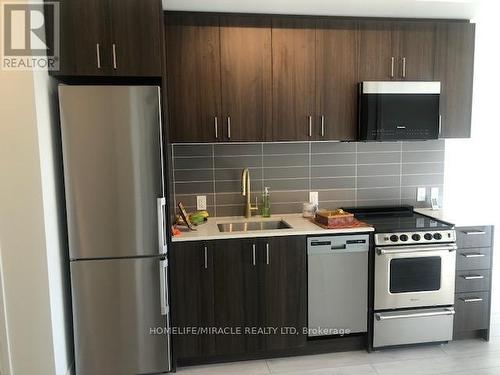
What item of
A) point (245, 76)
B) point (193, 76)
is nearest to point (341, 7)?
point (245, 76)

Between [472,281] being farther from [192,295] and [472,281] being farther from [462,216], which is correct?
[192,295]

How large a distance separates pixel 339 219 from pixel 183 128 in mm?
1322

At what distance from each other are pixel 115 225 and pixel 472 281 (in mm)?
2633

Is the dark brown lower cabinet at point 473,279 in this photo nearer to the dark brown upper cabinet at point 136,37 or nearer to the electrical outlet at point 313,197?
the electrical outlet at point 313,197

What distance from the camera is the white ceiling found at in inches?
106

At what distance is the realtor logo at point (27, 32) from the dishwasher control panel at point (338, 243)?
2.05 m

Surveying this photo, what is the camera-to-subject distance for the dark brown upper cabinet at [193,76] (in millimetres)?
2824

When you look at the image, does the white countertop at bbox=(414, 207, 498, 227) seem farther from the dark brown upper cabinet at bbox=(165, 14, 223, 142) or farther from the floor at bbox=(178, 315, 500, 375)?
the dark brown upper cabinet at bbox=(165, 14, 223, 142)

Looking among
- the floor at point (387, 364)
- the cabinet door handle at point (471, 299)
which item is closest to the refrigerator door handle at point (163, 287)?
the floor at point (387, 364)

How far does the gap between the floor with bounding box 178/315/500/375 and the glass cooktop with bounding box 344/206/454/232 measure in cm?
95

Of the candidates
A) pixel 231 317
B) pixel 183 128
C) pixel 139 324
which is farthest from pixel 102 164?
pixel 231 317

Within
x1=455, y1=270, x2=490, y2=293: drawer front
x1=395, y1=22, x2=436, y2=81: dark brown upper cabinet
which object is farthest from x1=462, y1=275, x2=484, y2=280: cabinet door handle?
x1=395, y1=22, x2=436, y2=81: dark brown upper cabinet

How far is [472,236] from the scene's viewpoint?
2.99m

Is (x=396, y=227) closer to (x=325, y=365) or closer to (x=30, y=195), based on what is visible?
(x=325, y=365)
